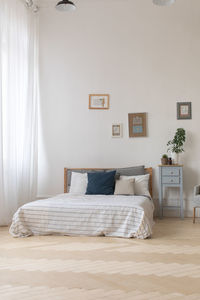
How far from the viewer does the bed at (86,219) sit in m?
4.09

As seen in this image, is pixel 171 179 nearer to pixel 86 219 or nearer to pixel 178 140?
pixel 178 140

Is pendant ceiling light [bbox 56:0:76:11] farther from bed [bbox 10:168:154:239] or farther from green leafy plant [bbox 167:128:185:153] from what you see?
bed [bbox 10:168:154:239]

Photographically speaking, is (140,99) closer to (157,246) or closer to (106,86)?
(106,86)

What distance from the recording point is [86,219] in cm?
421

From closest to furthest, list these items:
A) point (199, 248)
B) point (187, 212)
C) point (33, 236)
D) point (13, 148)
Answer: point (199, 248) < point (33, 236) < point (13, 148) < point (187, 212)

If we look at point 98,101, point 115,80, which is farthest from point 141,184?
Result: point 115,80

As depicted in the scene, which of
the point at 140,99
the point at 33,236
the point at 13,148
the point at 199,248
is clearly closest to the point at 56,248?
the point at 33,236

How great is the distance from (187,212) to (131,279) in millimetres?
3173

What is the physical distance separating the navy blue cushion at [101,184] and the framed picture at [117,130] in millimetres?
838

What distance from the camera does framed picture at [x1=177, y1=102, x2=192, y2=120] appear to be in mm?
5629

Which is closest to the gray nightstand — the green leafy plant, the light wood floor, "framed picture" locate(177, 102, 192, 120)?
the green leafy plant

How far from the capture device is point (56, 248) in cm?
364

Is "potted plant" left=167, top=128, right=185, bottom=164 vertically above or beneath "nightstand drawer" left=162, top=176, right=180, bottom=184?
above

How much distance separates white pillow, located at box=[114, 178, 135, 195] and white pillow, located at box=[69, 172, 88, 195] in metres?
0.54
